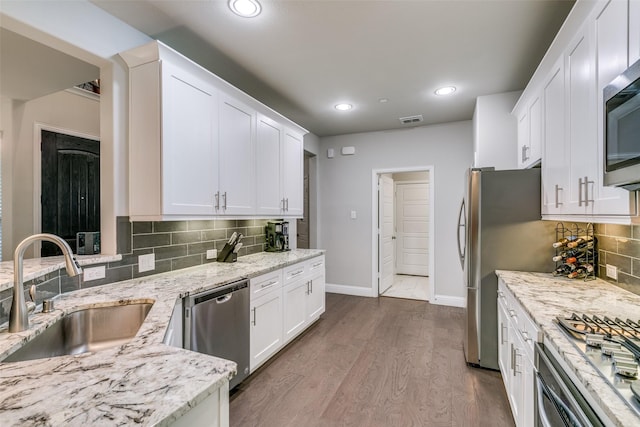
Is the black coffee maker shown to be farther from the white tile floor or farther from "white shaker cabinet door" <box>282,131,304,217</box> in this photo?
the white tile floor

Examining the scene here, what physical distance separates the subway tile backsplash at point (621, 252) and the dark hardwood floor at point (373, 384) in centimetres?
114

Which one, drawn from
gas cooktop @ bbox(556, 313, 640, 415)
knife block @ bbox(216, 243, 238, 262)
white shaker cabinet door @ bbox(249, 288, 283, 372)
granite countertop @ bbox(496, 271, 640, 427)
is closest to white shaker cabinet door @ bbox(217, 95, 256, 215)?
knife block @ bbox(216, 243, 238, 262)

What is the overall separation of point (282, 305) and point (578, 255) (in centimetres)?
239

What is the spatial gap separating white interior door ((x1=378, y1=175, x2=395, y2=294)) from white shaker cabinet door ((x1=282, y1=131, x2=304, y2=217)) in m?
1.71

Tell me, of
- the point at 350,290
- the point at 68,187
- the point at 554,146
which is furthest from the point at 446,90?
the point at 68,187

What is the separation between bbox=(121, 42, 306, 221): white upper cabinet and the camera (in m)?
2.00

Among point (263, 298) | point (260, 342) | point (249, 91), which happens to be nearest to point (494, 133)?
point (249, 91)

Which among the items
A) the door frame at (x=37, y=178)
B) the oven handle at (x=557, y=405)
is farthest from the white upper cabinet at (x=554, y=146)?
the door frame at (x=37, y=178)

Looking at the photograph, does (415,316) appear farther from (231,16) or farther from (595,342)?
(231,16)

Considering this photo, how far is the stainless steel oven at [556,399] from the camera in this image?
0.91m

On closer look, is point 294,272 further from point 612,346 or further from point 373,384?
point 612,346

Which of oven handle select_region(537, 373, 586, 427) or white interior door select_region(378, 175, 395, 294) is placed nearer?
oven handle select_region(537, 373, 586, 427)

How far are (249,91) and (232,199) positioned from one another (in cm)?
138

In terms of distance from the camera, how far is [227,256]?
A: 2.86m
